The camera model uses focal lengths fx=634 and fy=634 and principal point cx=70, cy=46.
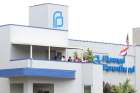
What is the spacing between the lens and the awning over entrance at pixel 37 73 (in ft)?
189

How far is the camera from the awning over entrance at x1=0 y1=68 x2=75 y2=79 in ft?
189

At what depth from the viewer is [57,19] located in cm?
6750

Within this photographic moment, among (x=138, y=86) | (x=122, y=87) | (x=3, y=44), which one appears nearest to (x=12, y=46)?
(x=3, y=44)

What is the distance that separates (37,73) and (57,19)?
35.2ft

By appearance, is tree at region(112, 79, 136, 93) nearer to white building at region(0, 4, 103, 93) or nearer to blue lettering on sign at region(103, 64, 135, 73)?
white building at region(0, 4, 103, 93)

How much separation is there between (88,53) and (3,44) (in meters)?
11.9

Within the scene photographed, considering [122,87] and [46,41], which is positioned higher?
[46,41]

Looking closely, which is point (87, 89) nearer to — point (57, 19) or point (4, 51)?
point (57, 19)

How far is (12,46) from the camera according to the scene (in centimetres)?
6066

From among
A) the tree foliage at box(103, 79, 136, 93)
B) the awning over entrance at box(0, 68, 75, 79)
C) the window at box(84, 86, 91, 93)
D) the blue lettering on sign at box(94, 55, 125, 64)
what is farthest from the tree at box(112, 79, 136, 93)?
the awning over entrance at box(0, 68, 75, 79)

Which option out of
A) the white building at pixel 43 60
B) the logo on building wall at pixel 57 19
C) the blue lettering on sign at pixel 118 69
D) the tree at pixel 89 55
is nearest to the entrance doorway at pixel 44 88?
the white building at pixel 43 60

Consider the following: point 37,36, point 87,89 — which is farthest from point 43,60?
point 87,89

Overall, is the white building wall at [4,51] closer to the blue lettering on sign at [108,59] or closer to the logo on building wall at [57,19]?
the logo on building wall at [57,19]

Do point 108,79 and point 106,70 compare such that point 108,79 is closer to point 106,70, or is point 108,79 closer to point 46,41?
point 106,70
